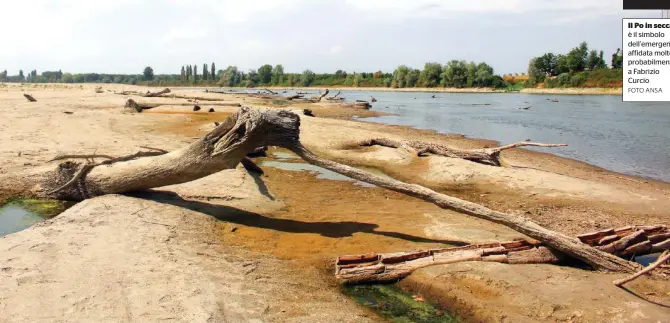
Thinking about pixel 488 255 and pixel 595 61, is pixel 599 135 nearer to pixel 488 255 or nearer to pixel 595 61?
pixel 488 255

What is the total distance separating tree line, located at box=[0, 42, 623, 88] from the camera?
92.6m

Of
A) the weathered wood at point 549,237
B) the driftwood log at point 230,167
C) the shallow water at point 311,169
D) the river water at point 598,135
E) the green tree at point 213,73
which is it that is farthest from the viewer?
the green tree at point 213,73

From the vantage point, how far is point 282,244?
7.53 metres

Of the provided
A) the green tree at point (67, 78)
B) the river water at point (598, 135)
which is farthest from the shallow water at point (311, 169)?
the green tree at point (67, 78)

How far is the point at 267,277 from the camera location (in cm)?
611

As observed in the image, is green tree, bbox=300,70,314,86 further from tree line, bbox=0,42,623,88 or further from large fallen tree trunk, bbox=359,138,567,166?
large fallen tree trunk, bbox=359,138,567,166

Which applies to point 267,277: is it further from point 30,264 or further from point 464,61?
point 464,61

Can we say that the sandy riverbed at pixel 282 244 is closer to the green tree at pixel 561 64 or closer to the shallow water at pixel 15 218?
the shallow water at pixel 15 218

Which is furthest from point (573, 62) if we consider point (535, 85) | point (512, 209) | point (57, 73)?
point (57, 73)

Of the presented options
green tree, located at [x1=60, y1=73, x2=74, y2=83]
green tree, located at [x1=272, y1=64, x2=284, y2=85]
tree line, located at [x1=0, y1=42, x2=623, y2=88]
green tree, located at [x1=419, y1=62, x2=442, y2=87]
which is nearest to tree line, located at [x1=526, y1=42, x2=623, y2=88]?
tree line, located at [x1=0, y1=42, x2=623, y2=88]

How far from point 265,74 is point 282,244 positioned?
136430 millimetres

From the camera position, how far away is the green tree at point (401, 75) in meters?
118

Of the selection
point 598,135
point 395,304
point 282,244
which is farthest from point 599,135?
point 395,304

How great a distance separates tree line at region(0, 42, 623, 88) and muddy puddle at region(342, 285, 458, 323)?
91239 mm
